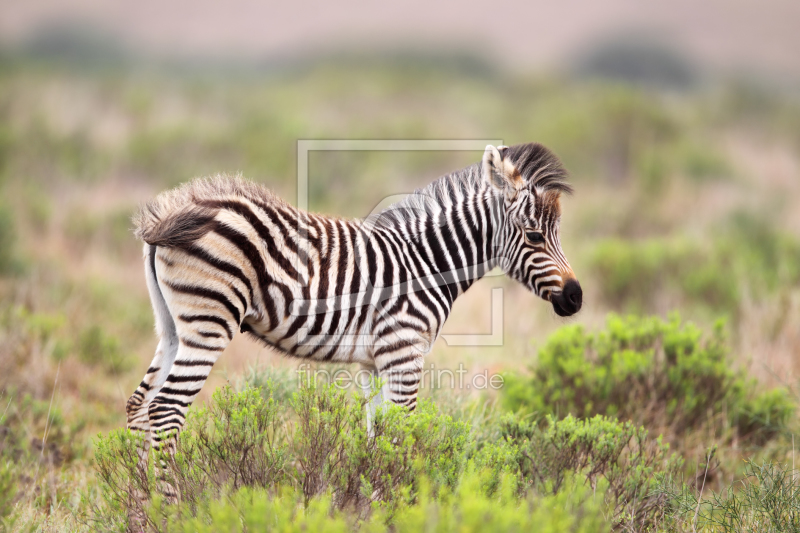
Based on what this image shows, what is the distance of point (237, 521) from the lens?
10.1ft

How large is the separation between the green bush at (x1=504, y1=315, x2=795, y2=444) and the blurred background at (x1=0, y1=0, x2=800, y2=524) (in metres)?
0.47

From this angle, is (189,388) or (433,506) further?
(189,388)

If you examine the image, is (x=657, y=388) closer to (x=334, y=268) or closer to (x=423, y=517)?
(x=334, y=268)

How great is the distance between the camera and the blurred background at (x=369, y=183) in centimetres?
805

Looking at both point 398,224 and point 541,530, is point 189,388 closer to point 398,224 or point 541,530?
point 398,224

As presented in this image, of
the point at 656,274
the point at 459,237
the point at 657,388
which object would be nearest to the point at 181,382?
the point at 459,237

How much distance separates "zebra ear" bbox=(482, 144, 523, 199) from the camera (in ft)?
15.9

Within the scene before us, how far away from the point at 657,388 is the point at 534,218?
2938 millimetres

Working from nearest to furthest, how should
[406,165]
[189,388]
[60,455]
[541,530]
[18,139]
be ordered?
[541,530]
[189,388]
[60,455]
[18,139]
[406,165]

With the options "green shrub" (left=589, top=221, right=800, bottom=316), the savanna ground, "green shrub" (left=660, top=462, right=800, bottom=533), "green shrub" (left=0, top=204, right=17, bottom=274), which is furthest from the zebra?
"green shrub" (left=589, top=221, right=800, bottom=316)

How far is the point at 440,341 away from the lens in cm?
898

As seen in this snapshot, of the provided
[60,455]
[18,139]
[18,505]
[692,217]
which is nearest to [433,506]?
[18,505]

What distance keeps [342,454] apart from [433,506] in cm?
99

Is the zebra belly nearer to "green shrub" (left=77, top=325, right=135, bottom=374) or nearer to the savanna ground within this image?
the savanna ground
